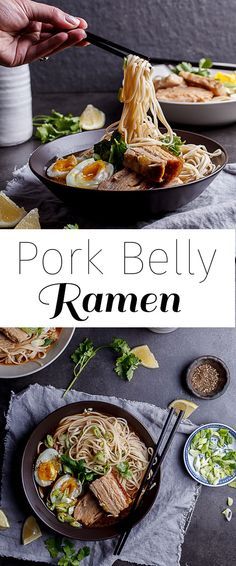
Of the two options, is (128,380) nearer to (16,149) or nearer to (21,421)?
(21,421)

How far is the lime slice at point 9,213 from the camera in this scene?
1.93 m

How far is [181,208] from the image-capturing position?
1.87m

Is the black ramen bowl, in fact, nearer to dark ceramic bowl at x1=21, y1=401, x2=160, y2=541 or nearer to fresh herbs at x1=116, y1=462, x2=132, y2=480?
dark ceramic bowl at x1=21, y1=401, x2=160, y2=541

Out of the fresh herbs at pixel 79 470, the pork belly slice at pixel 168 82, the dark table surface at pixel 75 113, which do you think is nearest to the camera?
the fresh herbs at pixel 79 470

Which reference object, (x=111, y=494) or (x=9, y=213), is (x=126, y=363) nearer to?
(x=111, y=494)

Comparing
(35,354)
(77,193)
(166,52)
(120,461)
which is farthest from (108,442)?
(166,52)

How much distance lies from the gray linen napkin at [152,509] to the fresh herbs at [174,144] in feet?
2.34

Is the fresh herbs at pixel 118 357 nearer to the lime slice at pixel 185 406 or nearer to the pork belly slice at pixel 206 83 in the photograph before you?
the lime slice at pixel 185 406

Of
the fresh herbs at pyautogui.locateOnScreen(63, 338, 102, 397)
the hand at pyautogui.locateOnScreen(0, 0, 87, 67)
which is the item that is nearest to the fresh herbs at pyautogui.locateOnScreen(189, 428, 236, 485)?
the fresh herbs at pyautogui.locateOnScreen(63, 338, 102, 397)

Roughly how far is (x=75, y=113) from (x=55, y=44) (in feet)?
2.27

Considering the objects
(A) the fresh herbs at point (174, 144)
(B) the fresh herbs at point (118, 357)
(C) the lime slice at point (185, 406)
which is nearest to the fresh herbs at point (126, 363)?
(B) the fresh herbs at point (118, 357)

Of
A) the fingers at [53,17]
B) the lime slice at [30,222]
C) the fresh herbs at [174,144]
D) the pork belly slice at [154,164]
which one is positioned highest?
the fingers at [53,17]

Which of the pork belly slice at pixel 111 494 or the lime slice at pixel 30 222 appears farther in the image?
the lime slice at pixel 30 222

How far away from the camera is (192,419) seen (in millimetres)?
1575
